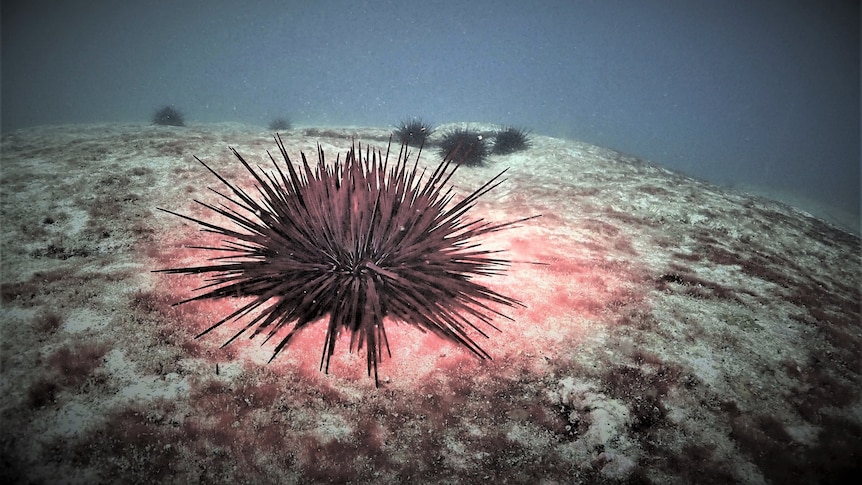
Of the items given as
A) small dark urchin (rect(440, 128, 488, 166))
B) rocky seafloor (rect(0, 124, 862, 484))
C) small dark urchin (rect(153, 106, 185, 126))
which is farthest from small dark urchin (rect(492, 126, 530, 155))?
small dark urchin (rect(153, 106, 185, 126))

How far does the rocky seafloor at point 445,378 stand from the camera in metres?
1.77

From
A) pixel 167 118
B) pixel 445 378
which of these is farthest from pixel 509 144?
pixel 167 118

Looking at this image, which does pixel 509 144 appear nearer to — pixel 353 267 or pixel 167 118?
pixel 353 267

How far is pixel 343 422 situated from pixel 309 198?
1657 mm

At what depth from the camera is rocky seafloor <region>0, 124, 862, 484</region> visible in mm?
1766

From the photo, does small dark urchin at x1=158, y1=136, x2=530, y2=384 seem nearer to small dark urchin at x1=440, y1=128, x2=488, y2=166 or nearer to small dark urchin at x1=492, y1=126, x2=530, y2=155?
small dark urchin at x1=440, y1=128, x2=488, y2=166

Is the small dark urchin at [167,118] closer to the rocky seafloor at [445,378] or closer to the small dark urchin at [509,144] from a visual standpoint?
the rocky seafloor at [445,378]

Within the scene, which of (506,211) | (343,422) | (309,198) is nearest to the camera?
(343,422)

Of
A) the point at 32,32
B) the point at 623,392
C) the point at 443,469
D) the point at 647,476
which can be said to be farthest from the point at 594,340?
the point at 32,32

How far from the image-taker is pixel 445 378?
7.61 feet

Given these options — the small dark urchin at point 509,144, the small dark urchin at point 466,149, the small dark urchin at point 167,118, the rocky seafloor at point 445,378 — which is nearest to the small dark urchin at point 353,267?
the rocky seafloor at point 445,378

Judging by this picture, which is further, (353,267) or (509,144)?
(509,144)

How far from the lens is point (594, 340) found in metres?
2.65

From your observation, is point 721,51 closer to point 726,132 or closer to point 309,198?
point 726,132
